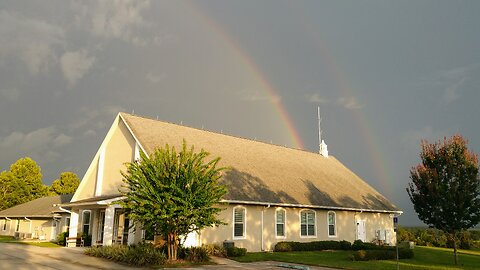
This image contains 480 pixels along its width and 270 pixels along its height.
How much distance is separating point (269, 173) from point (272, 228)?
5010 mm

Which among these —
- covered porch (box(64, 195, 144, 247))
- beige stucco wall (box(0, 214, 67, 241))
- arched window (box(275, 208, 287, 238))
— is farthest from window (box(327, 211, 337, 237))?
beige stucco wall (box(0, 214, 67, 241))

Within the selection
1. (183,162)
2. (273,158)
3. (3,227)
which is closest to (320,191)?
(273,158)

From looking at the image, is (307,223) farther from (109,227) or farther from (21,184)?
(21,184)

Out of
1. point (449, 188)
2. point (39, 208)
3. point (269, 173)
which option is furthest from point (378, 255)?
point (39, 208)

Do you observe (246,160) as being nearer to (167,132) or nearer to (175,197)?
(167,132)

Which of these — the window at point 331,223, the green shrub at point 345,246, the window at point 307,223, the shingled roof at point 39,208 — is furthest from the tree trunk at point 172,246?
the shingled roof at point 39,208

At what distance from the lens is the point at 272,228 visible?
93.7ft

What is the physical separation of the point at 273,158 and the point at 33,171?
4720 cm

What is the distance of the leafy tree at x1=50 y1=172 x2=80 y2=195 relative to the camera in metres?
69.7

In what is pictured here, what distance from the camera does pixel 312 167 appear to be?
3953 cm

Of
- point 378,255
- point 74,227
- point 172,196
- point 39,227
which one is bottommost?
point 378,255

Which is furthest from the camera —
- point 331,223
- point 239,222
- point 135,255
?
point 331,223

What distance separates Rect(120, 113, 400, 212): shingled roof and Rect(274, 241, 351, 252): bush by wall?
8.76ft

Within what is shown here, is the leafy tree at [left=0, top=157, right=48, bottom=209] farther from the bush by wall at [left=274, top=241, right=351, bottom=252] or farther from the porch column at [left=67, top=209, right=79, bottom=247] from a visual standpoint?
the bush by wall at [left=274, top=241, right=351, bottom=252]
